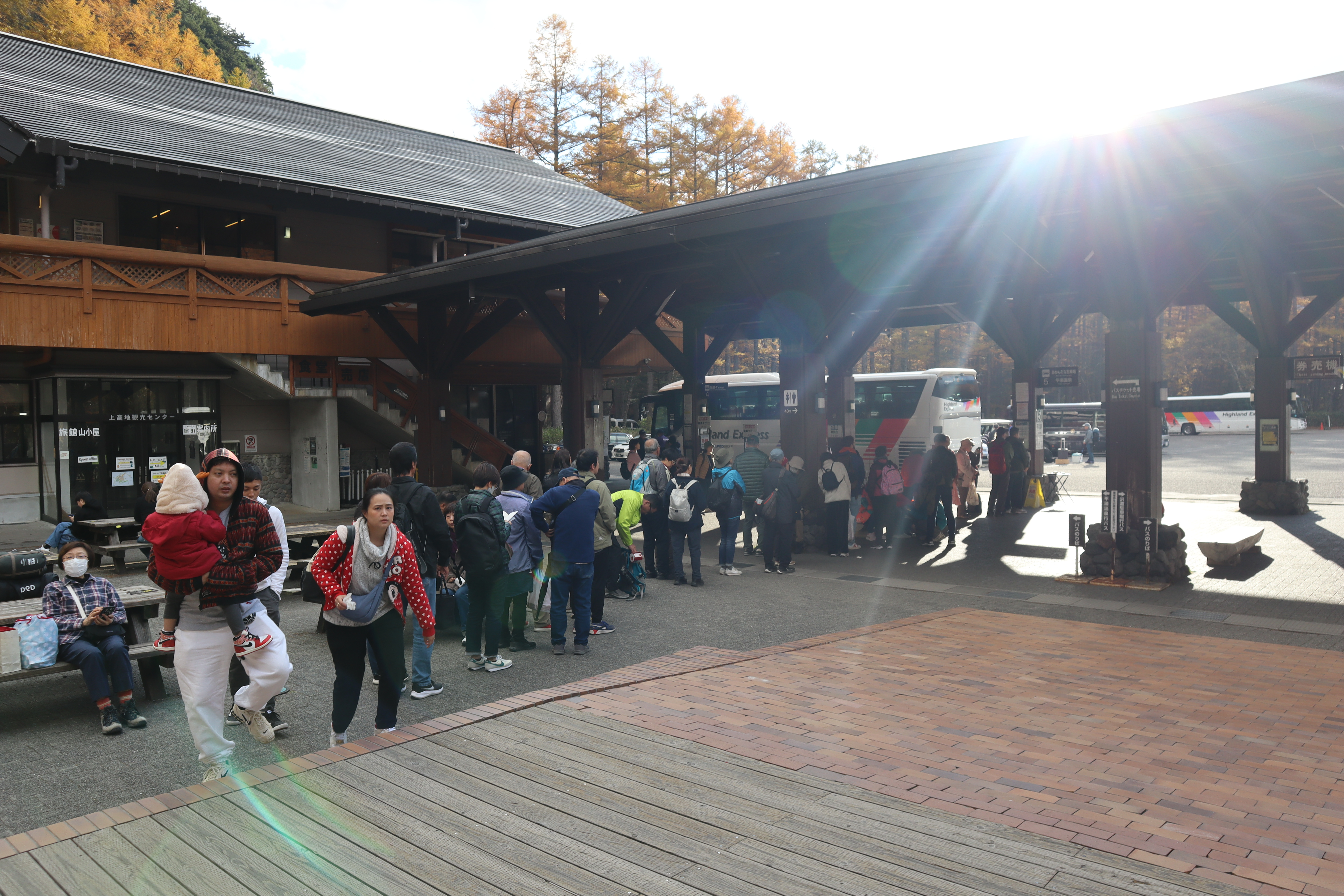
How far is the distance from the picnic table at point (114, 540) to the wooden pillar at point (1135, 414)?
12.8m

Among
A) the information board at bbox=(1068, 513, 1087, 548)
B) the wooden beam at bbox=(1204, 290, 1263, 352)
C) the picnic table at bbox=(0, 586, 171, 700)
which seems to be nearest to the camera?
the picnic table at bbox=(0, 586, 171, 700)

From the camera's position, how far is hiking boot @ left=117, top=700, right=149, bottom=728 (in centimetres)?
583

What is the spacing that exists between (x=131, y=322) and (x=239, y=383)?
3163mm

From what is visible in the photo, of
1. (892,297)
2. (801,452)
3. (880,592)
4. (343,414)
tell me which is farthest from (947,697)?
(343,414)

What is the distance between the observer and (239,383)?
718 inches

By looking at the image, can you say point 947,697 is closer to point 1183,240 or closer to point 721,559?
point 721,559

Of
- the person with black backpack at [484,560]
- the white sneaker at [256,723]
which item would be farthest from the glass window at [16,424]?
the white sneaker at [256,723]

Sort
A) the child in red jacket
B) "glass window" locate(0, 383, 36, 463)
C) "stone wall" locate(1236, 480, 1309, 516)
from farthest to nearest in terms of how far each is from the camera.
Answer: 1. "stone wall" locate(1236, 480, 1309, 516)
2. "glass window" locate(0, 383, 36, 463)
3. the child in red jacket

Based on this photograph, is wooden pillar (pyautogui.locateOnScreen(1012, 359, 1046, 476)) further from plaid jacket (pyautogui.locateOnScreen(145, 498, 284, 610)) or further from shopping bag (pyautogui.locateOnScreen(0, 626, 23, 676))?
shopping bag (pyautogui.locateOnScreen(0, 626, 23, 676))

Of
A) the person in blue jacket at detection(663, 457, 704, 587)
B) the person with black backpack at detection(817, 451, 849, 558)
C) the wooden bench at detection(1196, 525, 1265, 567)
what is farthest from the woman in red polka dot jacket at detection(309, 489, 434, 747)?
the wooden bench at detection(1196, 525, 1265, 567)

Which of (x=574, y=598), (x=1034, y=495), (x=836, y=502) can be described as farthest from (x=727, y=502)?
(x=1034, y=495)

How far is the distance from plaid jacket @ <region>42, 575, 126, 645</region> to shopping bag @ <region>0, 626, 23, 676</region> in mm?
244

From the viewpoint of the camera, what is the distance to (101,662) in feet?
19.4

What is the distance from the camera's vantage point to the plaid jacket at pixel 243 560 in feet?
14.9
